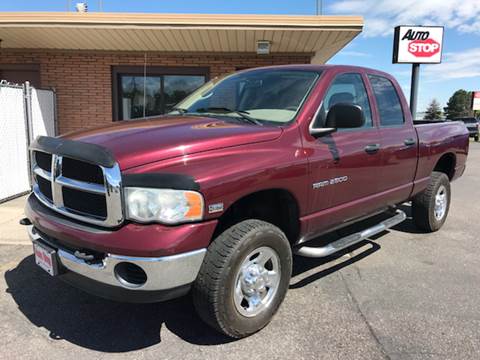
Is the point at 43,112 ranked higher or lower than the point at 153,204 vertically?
higher

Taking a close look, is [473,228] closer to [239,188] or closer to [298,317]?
[298,317]

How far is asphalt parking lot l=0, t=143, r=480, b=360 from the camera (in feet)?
9.57

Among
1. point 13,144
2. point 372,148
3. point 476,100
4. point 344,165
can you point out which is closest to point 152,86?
point 13,144

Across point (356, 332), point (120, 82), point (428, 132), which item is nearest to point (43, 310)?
point (356, 332)

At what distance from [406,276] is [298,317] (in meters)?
1.52

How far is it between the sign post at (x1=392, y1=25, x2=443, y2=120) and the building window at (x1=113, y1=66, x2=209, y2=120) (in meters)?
5.80

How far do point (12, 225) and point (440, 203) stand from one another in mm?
5969

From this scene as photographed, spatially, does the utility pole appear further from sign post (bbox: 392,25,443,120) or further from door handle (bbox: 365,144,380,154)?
door handle (bbox: 365,144,380,154)

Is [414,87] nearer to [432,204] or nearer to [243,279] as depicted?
[432,204]

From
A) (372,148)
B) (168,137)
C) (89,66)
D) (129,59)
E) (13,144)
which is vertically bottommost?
(13,144)

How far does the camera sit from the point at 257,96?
12.8ft

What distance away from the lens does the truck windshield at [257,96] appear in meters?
3.58

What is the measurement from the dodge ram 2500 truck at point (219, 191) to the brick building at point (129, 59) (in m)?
5.11

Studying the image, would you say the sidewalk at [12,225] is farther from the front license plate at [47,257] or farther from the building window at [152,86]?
the building window at [152,86]
